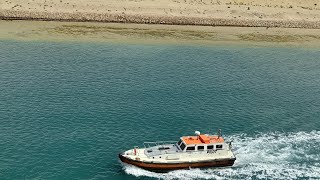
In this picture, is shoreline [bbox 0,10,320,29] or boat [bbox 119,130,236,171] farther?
shoreline [bbox 0,10,320,29]

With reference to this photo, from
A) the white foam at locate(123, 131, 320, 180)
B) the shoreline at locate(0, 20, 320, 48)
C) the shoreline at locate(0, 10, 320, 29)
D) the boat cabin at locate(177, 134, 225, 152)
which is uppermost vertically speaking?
the shoreline at locate(0, 10, 320, 29)

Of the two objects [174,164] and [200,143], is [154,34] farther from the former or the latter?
[174,164]

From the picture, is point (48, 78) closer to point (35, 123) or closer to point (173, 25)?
point (35, 123)

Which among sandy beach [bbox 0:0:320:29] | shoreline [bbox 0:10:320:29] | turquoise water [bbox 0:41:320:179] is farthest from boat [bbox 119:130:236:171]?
sandy beach [bbox 0:0:320:29]

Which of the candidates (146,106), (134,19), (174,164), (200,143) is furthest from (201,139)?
(134,19)

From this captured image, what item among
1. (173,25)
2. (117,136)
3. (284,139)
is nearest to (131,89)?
(117,136)

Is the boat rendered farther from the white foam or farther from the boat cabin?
the white foam
